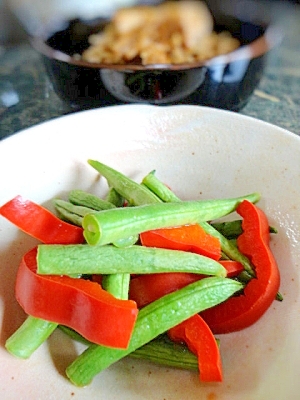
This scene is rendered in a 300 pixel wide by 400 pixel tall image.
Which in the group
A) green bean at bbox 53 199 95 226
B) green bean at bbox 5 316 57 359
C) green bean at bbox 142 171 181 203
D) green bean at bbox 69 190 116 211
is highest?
green bean at bbox 53 199 95 226

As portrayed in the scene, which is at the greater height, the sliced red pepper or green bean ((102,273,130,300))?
green bean ((102,273,130,300))

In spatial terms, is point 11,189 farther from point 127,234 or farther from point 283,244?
point 283,244

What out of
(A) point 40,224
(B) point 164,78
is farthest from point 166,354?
(B) point 164,78

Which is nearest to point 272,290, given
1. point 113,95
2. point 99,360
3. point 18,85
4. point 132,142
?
point 99,360

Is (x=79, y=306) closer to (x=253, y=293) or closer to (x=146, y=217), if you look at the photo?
(x=146, y=217)

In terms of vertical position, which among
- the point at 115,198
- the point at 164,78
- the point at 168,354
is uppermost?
the point at 164,78

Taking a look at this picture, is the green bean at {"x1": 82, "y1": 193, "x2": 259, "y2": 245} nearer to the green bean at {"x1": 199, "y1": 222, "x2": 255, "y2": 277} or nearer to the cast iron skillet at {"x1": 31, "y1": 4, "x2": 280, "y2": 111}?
the green bean at {"x1": 199, "y1": 222, "x2": 255, "y2": 277}

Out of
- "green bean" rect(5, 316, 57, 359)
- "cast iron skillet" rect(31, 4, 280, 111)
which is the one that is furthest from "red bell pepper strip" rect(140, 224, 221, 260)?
"cast iron skillet" rect(31, 4, 280, 111)
